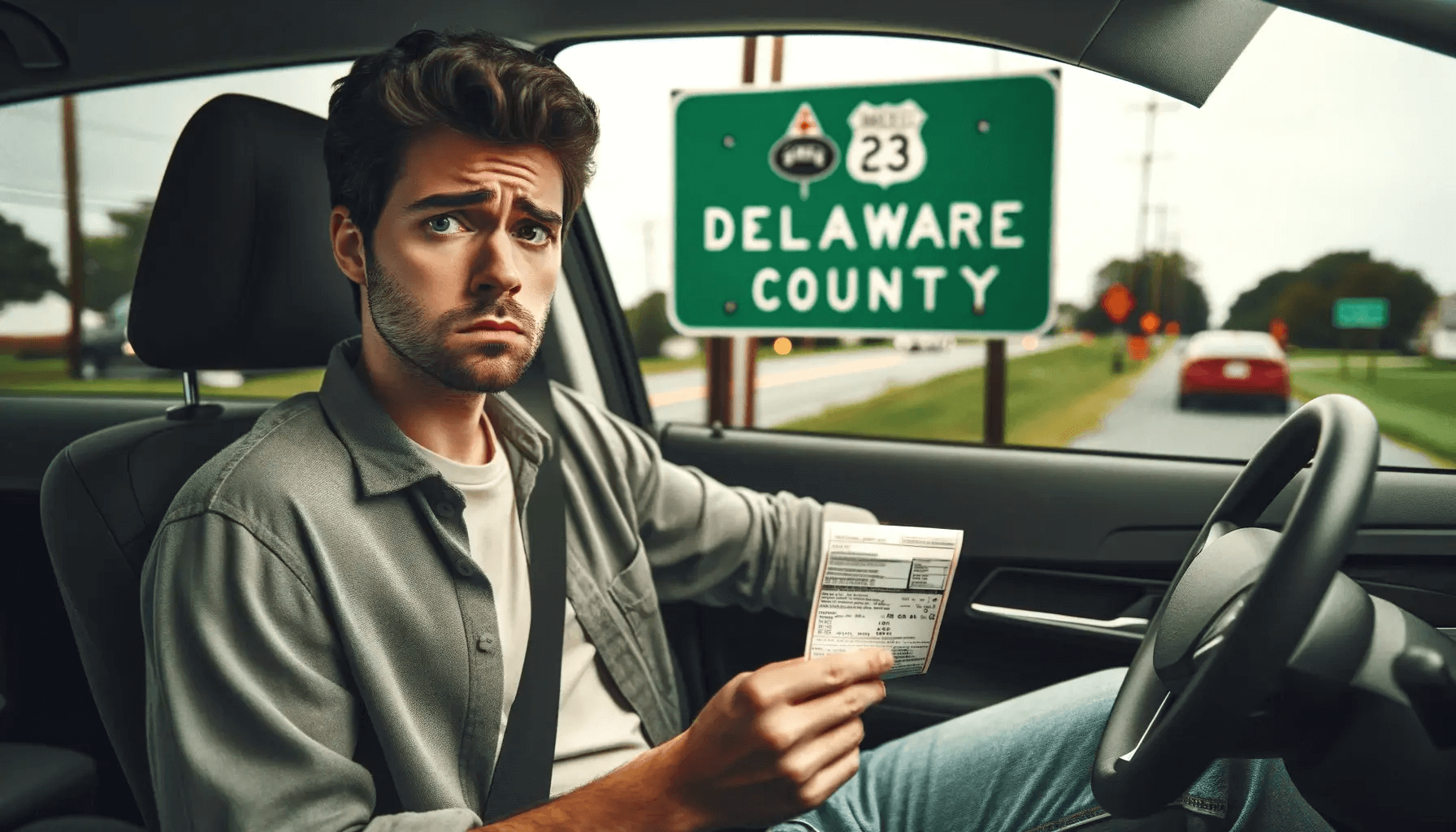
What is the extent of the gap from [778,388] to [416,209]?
323 inches

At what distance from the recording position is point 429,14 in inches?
68.0

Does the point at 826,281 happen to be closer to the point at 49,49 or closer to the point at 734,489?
the point at 734,489

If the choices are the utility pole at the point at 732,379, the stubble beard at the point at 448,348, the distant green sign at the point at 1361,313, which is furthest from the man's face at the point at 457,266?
the distant green sign at the point at 1361,313

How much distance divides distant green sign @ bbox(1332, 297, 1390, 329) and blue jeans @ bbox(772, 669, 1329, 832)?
0.90 m

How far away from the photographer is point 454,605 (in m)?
1.17

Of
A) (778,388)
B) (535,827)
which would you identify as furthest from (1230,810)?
(778,388)

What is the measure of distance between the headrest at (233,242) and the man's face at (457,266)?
160mm

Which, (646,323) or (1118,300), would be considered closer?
(646,323)

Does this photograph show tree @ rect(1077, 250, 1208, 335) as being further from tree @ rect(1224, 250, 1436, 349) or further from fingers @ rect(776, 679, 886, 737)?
fingers @ rect(776, 679, 886, 737)

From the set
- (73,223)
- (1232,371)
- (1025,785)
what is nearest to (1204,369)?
(1232,371)

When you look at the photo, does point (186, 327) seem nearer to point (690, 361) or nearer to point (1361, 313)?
point (690, 361)

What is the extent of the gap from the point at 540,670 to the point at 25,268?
1136 cm

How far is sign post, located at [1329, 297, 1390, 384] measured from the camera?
1.82 meters

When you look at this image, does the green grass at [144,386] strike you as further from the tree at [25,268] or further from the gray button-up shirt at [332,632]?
the tree at [25,268]
